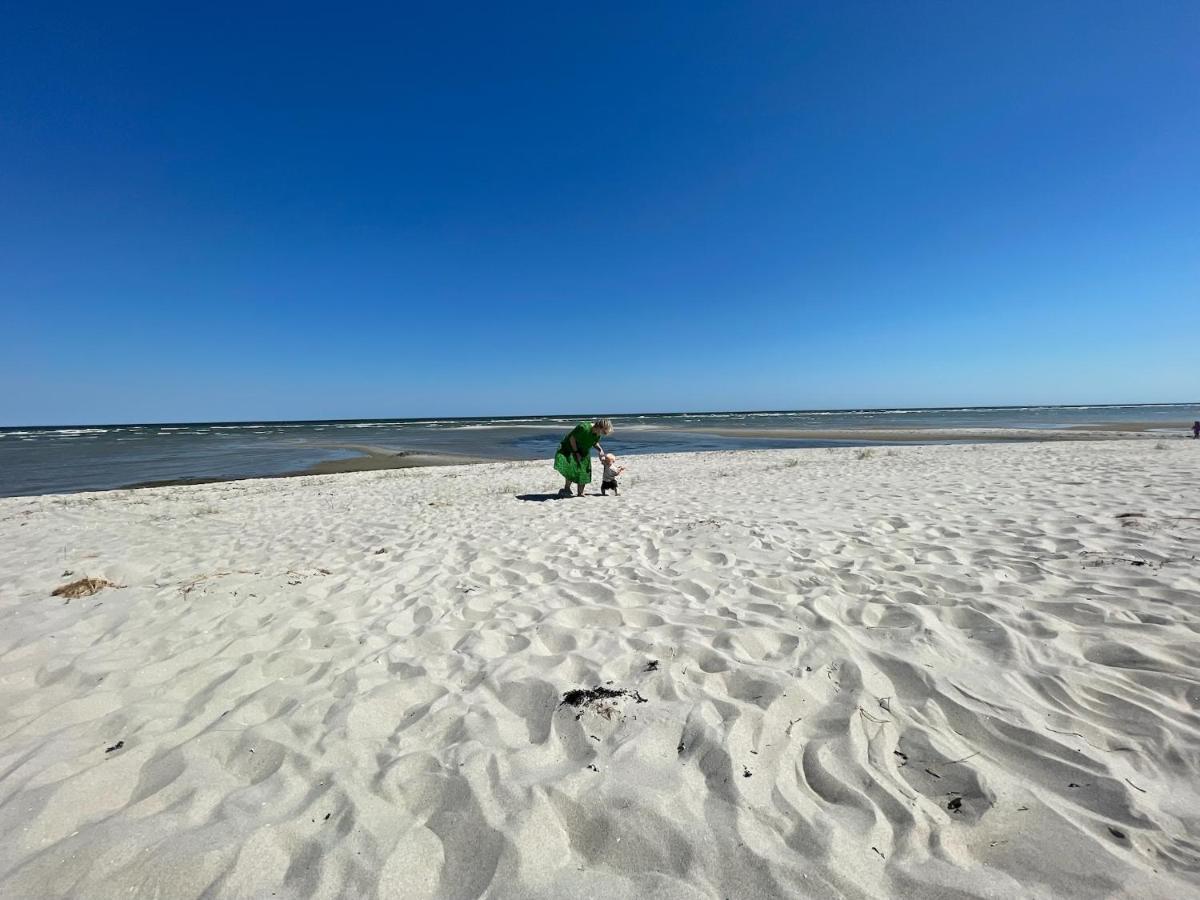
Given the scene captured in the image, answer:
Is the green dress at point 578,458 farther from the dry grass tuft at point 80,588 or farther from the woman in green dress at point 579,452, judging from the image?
the dry grass tuft at point 80,588

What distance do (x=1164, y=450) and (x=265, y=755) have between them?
18747 millimetres

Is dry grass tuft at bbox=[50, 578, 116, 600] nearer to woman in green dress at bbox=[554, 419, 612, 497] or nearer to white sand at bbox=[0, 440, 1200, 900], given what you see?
white sand at bbox=[0, 440, 1200, 900]

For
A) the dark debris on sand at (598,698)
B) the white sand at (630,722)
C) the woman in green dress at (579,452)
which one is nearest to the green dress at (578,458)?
the woman in green dress at (579,452)

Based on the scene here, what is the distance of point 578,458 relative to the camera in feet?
31.1

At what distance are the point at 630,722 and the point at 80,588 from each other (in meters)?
5.37

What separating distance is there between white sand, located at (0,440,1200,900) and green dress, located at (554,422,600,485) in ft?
13.1


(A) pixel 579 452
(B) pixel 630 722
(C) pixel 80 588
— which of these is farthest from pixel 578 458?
(B) pixel 630 722

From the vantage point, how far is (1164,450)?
12758 mm

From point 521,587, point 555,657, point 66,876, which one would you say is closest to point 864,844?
point 555,657

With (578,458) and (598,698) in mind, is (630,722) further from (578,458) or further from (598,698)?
(578,458)

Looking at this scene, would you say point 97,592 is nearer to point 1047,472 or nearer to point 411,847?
point 411,847

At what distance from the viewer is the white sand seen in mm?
1747

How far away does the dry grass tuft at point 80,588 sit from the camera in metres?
4.62

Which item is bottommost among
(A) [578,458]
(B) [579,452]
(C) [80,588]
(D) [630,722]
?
(D) [630,722]
